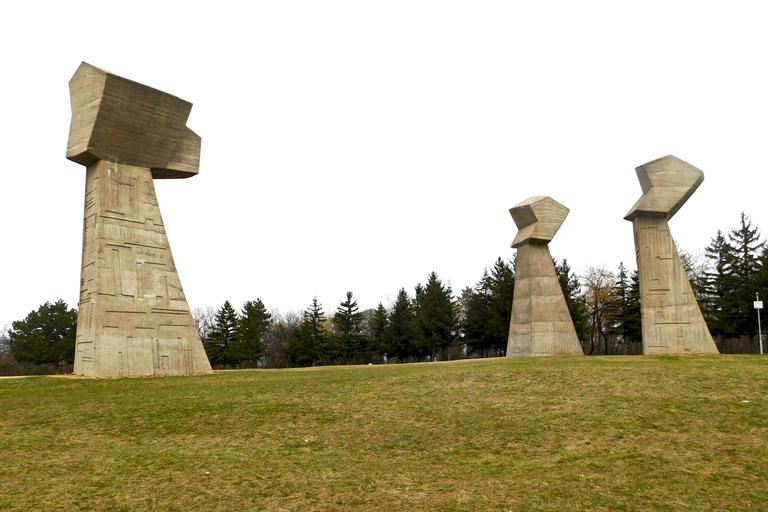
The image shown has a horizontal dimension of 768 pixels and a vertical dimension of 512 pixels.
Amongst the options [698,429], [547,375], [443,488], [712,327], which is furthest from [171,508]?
[712,327]

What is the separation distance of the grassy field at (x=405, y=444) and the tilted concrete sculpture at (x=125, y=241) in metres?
3.88

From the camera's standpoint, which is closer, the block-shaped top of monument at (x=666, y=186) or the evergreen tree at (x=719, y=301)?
the block-shaped top of monument at (x=666, y=186)

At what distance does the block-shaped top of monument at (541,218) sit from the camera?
1040 inches

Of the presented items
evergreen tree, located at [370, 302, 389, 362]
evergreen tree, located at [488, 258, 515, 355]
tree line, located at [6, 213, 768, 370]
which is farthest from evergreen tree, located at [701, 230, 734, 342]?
evergreen tree, located at [370, 302, 389, 362]

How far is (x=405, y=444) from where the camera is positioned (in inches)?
372

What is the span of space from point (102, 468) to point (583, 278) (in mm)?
45129

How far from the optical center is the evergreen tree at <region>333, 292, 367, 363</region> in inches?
1950

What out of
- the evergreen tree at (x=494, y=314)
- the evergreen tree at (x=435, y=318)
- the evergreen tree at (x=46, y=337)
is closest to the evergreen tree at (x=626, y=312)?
the evergreen tree at (x=494, y=314)

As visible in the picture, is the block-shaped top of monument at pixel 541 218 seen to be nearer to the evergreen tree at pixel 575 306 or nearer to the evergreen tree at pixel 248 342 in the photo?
the evergreen tree at pixel 575 306

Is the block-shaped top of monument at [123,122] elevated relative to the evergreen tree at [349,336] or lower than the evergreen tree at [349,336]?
elevated

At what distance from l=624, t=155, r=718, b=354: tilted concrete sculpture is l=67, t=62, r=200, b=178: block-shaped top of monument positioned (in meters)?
18.2

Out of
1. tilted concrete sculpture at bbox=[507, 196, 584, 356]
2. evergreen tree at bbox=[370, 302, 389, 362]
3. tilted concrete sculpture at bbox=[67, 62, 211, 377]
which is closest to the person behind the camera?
tilted concrete sculpture at bbox=[67, 62, 211, 377]

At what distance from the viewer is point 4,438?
32.9 feet

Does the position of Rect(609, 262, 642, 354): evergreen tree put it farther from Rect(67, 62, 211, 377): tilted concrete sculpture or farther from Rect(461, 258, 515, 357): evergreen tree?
Rect(67, 62, 211, 377): tilted concrete sculpture
